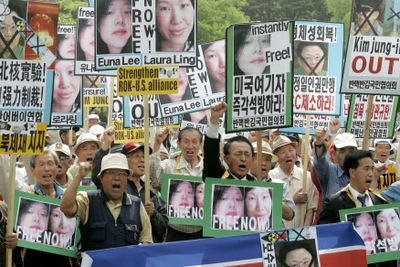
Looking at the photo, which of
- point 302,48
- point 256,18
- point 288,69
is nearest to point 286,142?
point 288,69

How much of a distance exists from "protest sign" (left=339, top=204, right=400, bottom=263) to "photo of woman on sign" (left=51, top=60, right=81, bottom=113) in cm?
622

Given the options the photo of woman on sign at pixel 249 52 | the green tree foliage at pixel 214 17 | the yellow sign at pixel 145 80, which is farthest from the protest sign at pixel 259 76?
the green tree foliage at pixel 214 17

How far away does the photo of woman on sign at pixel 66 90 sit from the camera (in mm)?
16062

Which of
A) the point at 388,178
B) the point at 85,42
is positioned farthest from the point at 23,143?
the point at 85,42

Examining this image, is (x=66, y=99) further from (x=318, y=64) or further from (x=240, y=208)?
(x=240, y=208)

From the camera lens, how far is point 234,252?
30.7 feet

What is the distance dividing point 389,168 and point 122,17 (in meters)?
4.35

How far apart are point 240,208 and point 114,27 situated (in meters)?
2.47

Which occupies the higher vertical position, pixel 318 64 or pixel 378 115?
pixel 318 64

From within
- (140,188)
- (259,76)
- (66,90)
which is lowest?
(140,188)

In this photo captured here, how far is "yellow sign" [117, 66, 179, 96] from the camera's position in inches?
455

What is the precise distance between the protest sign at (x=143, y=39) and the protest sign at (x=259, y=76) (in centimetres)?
81

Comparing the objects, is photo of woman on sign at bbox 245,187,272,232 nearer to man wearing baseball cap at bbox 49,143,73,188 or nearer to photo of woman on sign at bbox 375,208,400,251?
photo of woman on sign at bbox 375,208,400,251

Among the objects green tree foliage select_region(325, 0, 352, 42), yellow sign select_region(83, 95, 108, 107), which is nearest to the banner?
yellow sign select_region(83, 95, 108, 107)
